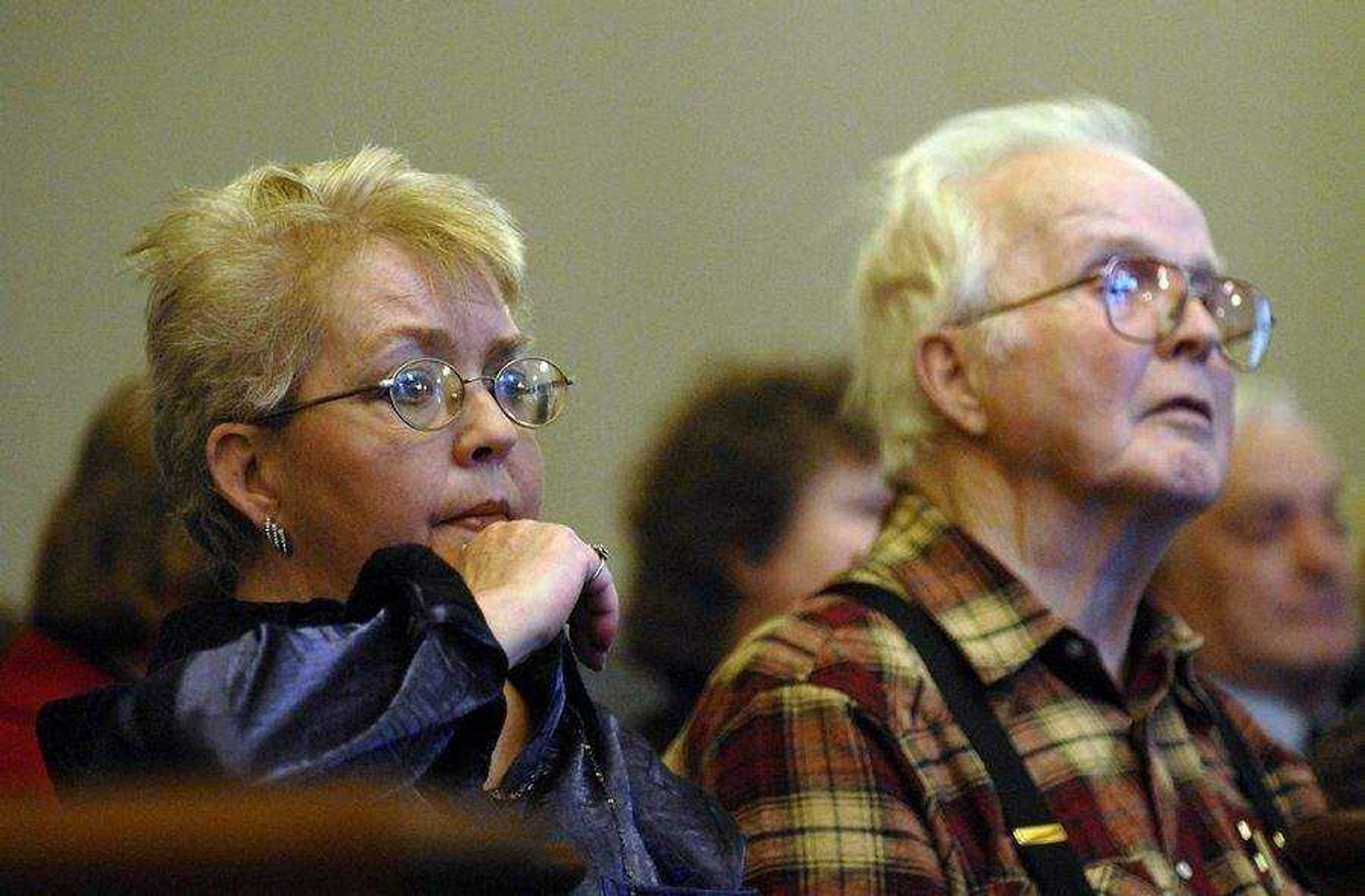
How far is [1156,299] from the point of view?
282 centimetres

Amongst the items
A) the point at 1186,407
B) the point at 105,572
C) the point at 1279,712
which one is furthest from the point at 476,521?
the point at 1279,712

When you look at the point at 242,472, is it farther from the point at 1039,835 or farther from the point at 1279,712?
the point at 1279,712

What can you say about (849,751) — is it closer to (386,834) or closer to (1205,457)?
(1205,457)

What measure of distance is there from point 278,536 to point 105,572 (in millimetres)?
866

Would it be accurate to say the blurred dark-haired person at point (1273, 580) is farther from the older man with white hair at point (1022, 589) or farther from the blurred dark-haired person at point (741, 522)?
the older man with white hair at point (1022, 589)

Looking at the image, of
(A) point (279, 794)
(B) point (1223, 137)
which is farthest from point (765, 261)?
(A) point (279, 794)

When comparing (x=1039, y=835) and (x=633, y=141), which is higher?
(x=633, y=141)

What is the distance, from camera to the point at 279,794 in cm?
104

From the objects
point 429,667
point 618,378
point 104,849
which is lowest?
point 618,378

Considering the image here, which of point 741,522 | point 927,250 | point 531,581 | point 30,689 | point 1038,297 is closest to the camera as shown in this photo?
point 531,581

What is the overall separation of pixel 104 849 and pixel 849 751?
151 centimetres

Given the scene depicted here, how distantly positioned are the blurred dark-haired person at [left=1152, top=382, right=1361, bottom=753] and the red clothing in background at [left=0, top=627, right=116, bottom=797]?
215cm

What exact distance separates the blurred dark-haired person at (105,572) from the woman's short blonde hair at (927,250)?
0.96 meters

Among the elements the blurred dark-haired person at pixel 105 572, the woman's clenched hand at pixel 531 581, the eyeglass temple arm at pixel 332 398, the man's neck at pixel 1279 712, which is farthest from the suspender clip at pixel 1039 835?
the man's neck at pixel 1279 712
